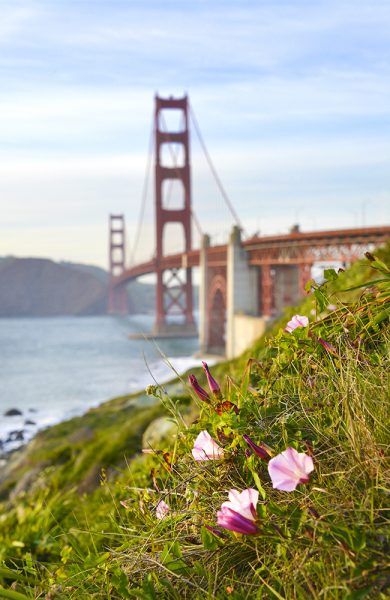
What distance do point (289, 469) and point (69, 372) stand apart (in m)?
47.6

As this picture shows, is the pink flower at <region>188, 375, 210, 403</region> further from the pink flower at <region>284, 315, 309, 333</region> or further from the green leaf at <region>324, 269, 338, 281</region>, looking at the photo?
the green leaf at <region>324, 269, 338, 281</region>

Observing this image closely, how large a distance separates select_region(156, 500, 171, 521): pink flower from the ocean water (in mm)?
12303

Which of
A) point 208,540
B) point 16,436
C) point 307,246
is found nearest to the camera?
point 208,540

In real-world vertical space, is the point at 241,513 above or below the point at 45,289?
above

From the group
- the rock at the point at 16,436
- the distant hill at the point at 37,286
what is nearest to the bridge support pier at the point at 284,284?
the rock at the point at 16,436

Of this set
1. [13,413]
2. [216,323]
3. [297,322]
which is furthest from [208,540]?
[216,323]

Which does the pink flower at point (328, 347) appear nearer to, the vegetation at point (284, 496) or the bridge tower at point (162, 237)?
the vegetation at point (284, 496)

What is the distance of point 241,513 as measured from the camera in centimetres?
171

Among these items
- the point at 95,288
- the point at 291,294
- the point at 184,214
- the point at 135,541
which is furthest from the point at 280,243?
the point at 95,288

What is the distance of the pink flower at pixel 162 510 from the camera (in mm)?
2133

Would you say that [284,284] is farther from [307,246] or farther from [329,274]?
[329,274]

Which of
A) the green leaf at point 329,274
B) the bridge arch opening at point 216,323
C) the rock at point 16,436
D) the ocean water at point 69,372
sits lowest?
the ocean water at point 69,372

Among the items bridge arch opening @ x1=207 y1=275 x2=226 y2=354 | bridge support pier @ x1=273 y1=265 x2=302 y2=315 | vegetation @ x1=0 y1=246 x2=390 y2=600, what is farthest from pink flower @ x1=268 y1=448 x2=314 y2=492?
bridge arch opening @ x1=207 y1=275 x2=226 y2=354

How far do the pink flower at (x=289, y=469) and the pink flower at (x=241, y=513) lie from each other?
76 mm
